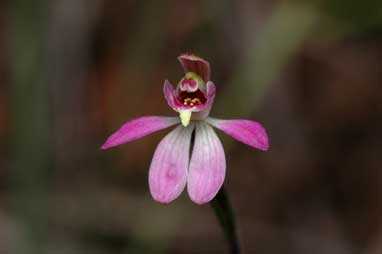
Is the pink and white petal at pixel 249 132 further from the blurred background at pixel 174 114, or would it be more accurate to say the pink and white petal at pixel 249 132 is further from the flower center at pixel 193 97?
the blurred background at pixel 174 114

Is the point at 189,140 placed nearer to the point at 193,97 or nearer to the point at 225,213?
the point at 193,97

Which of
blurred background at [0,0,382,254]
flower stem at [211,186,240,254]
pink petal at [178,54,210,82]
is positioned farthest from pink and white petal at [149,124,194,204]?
blurred background at [0,0,382,254]

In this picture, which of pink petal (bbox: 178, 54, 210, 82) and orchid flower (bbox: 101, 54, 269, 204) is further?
pink petal (bbox: 178, 54, 210, 82)

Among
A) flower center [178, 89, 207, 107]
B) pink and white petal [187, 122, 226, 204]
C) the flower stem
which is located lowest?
the flower stem

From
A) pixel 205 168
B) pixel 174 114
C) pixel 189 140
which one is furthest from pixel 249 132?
pixel 174 114

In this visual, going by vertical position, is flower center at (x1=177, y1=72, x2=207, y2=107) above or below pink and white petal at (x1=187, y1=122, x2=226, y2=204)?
above

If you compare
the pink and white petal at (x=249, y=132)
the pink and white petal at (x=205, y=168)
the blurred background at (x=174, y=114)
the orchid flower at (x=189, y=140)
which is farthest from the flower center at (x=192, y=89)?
the blurred background at (x=174, y=114)

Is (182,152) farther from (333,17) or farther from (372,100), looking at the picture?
(372,100)

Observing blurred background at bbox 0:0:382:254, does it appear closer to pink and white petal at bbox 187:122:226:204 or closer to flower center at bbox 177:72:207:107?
flower center at bbox 177:72:207:107
